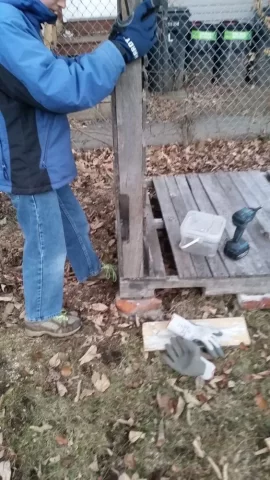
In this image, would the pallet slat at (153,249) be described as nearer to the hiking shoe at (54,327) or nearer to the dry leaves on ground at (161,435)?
the hiking shoe at (54,327)

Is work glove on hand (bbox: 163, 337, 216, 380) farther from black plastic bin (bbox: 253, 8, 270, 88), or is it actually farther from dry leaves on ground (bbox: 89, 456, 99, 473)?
black plastic bin (bbox: 253, 8, 270, 88)

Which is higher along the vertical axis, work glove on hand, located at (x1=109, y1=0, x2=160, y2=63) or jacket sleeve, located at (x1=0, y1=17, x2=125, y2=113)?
work glove on hand, located at (x1=109, y1=0, x2=160, y2=63)

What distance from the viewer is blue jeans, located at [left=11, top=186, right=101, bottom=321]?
251 cm

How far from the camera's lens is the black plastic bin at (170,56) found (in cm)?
599

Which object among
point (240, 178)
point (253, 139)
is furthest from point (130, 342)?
point (253, 139)

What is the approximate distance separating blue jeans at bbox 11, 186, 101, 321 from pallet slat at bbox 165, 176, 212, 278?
0.77 metres

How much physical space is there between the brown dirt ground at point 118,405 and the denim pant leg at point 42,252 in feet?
1.01

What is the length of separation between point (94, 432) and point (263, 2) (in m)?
6.89

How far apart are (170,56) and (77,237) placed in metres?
3.96

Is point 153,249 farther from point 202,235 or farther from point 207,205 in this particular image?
point 207,205

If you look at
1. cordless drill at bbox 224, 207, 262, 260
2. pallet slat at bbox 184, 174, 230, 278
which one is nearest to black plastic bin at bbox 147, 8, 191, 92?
pallet slat at bbox 184, 174, 230, 278

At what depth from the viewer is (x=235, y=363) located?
281cm

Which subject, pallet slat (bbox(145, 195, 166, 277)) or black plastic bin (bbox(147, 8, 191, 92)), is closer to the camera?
pallet slat (bbox(145, 195, 166, 277))

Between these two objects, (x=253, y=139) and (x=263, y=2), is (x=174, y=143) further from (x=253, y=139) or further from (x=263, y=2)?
(x=263, y=2)
